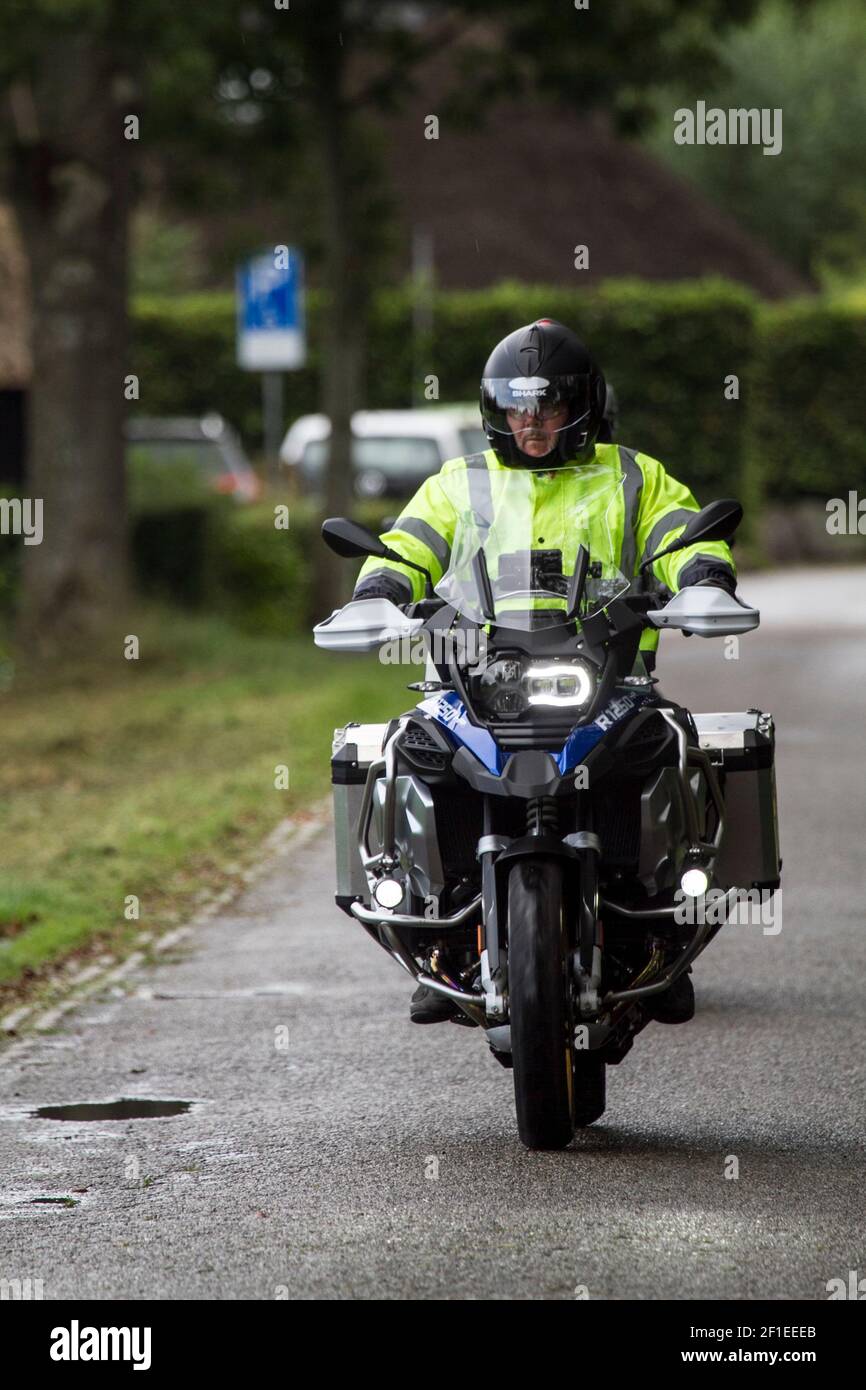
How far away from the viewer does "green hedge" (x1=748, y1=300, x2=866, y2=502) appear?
36000 millimetres

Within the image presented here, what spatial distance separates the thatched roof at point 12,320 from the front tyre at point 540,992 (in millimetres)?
19723

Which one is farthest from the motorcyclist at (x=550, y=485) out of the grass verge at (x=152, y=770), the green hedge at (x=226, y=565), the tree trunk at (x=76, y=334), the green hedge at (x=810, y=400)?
the green hedge at (x=810, y=400)

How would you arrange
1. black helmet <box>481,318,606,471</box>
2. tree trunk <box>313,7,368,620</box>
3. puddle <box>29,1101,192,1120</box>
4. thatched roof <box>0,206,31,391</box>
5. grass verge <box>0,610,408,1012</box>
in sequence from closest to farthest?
black helmet <box>481,318,606,471</box>
puddle <box>29,1101,192,1120</box>
grass verge <box>0,610,408,1012</box>
tree trunk <box>313,7,368,620</box>
thatched roof <box>0,206,31,391</box>

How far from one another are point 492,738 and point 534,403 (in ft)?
2.85

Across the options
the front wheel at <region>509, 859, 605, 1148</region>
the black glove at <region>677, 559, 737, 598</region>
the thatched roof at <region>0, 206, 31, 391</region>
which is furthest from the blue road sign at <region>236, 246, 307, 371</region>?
the front wheel at <region>509, 859, 605, 1148</region>

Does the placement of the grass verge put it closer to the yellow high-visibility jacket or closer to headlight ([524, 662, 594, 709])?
the yellow high-visibility jacket

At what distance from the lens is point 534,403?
6.12 metres

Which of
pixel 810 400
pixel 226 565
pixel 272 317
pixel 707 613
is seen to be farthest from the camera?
pixel 810 400

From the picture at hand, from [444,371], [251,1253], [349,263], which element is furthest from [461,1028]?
[444,371]

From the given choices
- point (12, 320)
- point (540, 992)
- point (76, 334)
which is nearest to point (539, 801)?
point (540, 992)

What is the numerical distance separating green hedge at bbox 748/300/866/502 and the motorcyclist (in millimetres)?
29947

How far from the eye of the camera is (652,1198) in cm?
561

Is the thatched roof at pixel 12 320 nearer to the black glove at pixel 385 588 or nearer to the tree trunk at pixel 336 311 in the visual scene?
the tree trunk at pixel 336 311

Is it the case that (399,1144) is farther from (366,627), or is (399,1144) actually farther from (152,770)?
(152,770)
